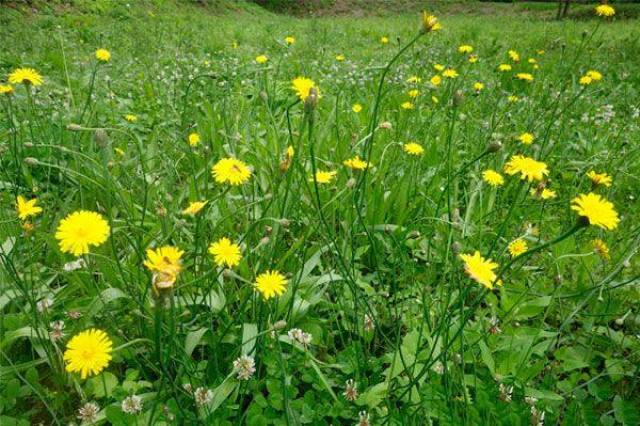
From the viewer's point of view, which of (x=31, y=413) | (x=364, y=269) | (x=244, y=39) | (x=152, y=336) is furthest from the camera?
(x=244, y=39)

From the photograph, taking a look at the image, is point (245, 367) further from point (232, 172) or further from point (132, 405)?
point (232, 172)

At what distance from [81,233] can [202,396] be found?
1.42 ft

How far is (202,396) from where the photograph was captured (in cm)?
102

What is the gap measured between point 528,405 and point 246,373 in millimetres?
684

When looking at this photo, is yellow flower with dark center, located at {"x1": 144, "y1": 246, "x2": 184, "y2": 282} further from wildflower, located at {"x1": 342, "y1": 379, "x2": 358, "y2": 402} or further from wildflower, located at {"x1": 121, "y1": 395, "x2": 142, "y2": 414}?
wildflower, located at {"x1": 342, "y1": 379, "x2": 358, "y2": 402}

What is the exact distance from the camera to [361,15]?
47.6ft

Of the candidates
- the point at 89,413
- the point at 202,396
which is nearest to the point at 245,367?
the point at 202,396

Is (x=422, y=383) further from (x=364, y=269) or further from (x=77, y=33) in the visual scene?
(x=77, y=33)

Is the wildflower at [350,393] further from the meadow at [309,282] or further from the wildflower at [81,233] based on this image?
the wildflower at [81,233]

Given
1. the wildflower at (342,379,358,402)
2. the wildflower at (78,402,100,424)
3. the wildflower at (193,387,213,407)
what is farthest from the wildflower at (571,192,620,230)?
the wildflower at (78,402,100,424)

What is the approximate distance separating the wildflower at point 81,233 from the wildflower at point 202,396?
0.39m

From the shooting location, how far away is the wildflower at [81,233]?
0.92 meters

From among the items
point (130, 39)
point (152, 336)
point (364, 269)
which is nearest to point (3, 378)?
point (152, 336)

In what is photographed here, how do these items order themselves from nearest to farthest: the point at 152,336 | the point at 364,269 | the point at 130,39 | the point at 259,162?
the point at 152,336, the point at 364,269, the point at 259,162, the point at 130,39
